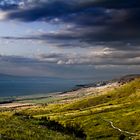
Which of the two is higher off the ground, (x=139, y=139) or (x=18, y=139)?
(x=18, y=139)

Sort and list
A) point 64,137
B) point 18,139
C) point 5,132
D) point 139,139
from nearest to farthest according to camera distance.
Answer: point 18,139 → point 5,132 → point 64,137 → point 139,139

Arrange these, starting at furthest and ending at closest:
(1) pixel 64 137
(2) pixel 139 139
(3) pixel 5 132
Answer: (2) pixel 139 139 → (1) pixel 64 137 → (3) pixel 5 132

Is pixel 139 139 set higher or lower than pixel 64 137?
lower

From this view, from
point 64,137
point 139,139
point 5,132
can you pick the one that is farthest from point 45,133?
point 139,139

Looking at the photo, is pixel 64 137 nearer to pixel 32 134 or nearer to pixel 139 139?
pixel 32 134

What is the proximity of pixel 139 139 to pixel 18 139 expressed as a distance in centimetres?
16951

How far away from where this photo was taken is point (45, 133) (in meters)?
37.2

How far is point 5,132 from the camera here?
3350cm

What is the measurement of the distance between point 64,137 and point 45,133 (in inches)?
76.9

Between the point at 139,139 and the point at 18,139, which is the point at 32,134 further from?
the point at 139,139

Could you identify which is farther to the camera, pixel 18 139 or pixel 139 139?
pixel 139 139

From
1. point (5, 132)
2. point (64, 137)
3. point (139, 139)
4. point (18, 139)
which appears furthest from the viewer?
point (139, 139)

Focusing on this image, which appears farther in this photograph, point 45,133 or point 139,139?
point 139,139

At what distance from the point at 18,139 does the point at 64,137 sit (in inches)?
267
